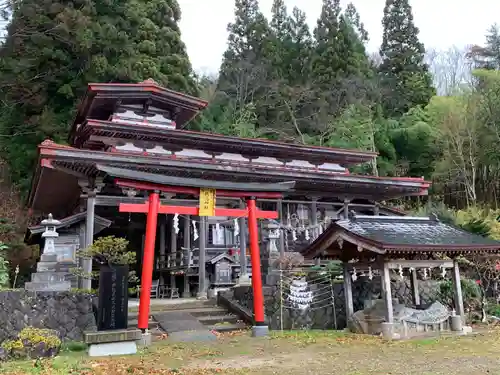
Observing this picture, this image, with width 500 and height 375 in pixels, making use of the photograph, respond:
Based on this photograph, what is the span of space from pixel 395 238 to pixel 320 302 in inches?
125

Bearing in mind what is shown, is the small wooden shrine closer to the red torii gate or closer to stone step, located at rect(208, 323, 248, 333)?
the red torii gate

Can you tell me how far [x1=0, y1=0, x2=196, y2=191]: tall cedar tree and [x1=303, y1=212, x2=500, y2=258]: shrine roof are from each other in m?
15.9

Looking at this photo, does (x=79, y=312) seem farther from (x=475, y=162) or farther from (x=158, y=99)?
(x=475, y=162)

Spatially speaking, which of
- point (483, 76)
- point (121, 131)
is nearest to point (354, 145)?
point (483, 76)

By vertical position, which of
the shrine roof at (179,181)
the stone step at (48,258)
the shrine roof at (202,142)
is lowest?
the stone step at (48,258)

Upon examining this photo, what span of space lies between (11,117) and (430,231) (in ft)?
74.7

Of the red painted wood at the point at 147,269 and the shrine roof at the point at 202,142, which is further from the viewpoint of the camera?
the shrine roof at the point at 202,142

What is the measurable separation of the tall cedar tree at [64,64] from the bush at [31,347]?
15510 millimetres

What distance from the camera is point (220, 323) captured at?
11523 mm

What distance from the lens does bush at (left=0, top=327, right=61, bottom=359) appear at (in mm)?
7695

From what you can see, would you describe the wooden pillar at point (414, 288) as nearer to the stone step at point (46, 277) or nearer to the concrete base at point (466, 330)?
the concrete base at point (466, 330)

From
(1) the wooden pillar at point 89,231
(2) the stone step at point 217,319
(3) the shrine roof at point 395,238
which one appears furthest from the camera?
(1) the wooden pillar at point 89,231

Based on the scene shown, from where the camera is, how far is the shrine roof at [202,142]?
1471 centimetres

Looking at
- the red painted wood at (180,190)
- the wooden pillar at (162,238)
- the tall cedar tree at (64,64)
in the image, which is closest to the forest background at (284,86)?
the tall cedar tree at (64,64)
